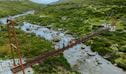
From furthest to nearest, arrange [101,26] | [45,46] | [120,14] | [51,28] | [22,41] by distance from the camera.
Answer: [120,14]
[51,28]
[101,26]
[22,41]
[45,46]

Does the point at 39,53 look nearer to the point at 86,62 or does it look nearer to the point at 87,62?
the point at 86,62

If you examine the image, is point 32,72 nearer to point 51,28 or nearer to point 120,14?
point 51,28

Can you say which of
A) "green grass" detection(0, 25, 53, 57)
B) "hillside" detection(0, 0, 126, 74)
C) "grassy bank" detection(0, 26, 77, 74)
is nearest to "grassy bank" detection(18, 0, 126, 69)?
"hillside" detection(0, 0, 126, 74)

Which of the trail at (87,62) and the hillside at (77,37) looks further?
the trail at (87,62)

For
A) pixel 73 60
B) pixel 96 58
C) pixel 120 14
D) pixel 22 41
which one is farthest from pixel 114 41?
pixel 120 14

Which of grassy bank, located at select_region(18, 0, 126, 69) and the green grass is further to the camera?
grassy bank, located at select_region(18, 0, 126, 69)

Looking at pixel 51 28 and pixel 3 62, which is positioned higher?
pixel 3 62

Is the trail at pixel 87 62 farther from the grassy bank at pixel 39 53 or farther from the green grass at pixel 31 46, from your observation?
the green grass at pixel 31 46

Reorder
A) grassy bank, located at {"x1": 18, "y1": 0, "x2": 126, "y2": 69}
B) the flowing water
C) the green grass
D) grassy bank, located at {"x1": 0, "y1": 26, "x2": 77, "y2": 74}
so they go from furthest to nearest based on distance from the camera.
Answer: grassy bank, located at {"x1": 18, "y1": 0, "x2": 126, "y2": 69} → the green grass → the flowing water → grassy bank, located at {"x1": 0, "y1": 26, "x2": 77, "y2": 74}

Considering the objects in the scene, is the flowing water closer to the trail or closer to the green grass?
the trail

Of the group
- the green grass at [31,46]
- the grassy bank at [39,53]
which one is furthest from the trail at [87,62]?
the green grass at [31,46]

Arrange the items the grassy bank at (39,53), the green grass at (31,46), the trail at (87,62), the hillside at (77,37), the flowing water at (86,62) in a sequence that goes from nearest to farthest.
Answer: the grassy bank at (39,53)
the flowing water at (86,62)
the hillside at (77,37)
the trail at (87,62)
the green grass at (31,46)
